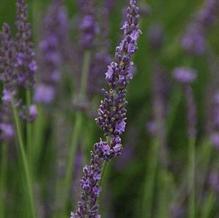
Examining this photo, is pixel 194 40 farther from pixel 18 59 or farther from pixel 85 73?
pixel 18 59

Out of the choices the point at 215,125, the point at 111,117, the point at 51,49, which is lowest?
the point at 111,117

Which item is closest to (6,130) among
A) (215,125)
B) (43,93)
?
(43,93)

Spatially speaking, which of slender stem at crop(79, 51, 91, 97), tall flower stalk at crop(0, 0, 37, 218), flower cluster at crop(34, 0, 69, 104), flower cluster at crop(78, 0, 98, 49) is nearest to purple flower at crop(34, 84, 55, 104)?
flower cluster at crop(34, 0, 69, 104)

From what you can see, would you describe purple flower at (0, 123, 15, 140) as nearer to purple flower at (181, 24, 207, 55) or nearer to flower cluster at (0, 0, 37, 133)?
flower cluster at (0, 0, 37, 133)

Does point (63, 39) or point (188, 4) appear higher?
point (188, 4)

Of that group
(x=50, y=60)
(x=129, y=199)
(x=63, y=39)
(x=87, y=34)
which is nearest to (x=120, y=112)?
(x=87, y=34)

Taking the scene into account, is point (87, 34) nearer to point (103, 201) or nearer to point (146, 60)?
point (103, 201)

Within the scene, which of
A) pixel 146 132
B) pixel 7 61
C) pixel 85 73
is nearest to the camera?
pixel 7 61
